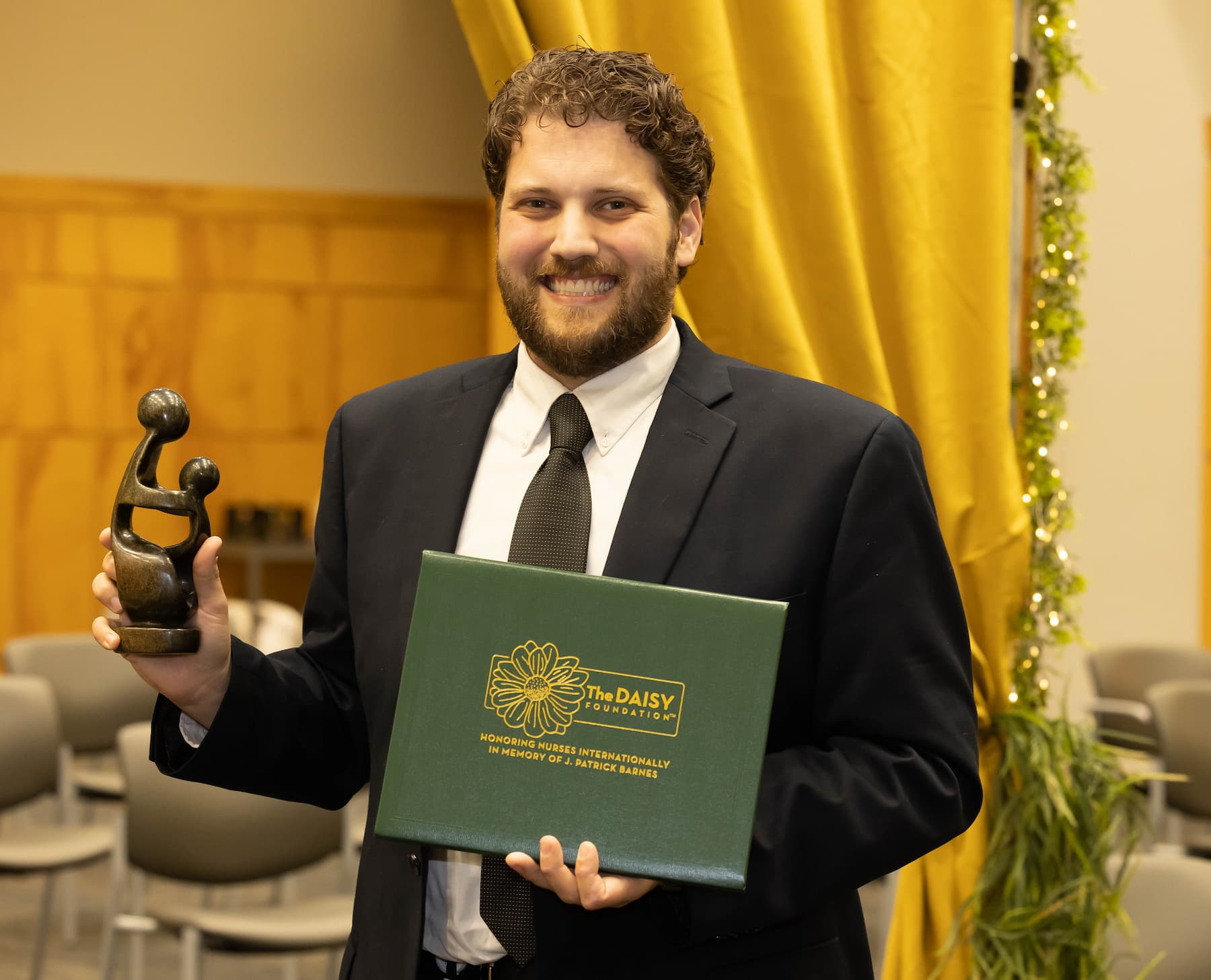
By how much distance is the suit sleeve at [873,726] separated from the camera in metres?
1.42

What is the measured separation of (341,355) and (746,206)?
20.7 ft

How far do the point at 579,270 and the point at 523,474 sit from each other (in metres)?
0.26

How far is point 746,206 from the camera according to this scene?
2451mm

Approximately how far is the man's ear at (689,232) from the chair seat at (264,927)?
7.42 ft

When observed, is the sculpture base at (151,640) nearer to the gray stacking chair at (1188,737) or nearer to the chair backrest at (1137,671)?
the gray stacking chair at (1188,737)

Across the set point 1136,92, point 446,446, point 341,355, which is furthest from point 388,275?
point 446,446

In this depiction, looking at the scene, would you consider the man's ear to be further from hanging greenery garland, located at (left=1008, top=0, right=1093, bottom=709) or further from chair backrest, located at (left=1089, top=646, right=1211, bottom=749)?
chair backrest, located at (left=1089, top=646, right=1211, bottom=749)

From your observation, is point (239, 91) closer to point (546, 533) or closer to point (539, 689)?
point (546, 533)

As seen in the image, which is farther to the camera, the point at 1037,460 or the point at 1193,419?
the point at 1193,419

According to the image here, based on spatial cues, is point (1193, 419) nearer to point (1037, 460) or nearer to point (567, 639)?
point (1037, 460)

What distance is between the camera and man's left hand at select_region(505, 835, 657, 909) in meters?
1.28

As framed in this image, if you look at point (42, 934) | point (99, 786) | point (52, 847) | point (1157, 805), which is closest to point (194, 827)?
point (52, 847)

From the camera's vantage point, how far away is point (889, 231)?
259 centimetres

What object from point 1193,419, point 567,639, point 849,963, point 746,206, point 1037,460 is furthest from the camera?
point 1193,419
